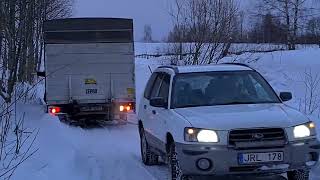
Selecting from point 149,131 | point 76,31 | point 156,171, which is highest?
point 76,31

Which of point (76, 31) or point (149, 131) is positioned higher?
point (76, 31)

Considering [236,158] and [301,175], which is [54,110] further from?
[236,158]

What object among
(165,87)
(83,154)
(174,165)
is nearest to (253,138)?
(174,165)

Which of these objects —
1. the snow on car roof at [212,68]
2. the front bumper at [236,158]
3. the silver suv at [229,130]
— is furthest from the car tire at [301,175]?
the snow on car roof at [212,68]

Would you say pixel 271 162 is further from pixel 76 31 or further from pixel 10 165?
pixel 76 31

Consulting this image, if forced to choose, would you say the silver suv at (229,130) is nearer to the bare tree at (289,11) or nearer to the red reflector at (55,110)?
the red reflector at (55,110)

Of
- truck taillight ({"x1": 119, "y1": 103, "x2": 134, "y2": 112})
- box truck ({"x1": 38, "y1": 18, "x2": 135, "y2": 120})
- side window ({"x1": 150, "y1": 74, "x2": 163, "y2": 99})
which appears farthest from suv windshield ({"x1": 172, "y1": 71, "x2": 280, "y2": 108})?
box truck ({"x1": 38, "y1": 18, "x2": 135, "y2": 120})

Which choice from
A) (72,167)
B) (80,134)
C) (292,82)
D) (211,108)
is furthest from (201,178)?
(292,82)

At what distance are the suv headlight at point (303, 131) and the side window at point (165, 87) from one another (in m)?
2.17

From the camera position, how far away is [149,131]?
9.77 metres

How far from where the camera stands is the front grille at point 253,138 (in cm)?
719

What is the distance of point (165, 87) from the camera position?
30.6 feet

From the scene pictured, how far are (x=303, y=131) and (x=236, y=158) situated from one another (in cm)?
94

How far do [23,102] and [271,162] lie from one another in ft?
40.3
